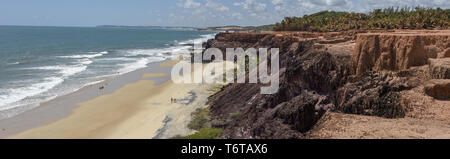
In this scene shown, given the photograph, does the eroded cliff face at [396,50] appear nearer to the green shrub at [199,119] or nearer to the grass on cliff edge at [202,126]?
the grass on cliff edge at [202,126]

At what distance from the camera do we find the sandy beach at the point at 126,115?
22.3 meters

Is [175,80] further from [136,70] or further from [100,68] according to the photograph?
[100,68]

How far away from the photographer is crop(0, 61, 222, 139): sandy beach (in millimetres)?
22344

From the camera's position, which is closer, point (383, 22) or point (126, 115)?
point (126, 115)

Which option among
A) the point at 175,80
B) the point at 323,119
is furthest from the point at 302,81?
the point at 175,80

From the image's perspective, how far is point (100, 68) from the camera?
5084 cm

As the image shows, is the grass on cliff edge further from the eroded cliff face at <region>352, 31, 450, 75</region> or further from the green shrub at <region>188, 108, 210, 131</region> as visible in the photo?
the eroded cliff face at <region>352, 31, 450, 75</region>

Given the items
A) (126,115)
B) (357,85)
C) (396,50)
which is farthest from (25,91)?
(396,50)

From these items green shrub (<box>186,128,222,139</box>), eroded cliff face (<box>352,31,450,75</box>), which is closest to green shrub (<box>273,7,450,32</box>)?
eroded cliff face (<box>352,31,450,75</box>)

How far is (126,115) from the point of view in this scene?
26797 millimetres

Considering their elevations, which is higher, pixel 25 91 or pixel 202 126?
pixel 25 91

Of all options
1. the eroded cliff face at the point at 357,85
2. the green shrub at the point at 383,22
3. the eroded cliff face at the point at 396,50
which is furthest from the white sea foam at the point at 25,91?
the green shrub at the point at 383,22

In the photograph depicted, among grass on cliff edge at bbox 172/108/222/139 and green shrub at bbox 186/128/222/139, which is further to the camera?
grass on cliff edge at bbox 172/108/222/139

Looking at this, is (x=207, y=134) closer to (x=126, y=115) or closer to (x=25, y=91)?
(x=126, y=115)
